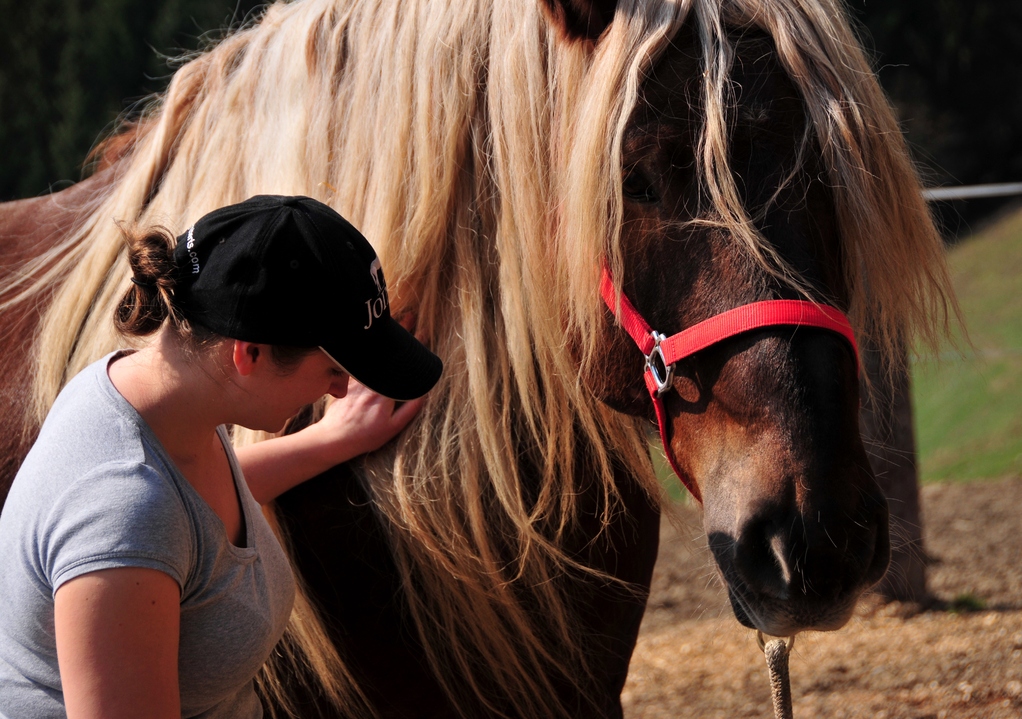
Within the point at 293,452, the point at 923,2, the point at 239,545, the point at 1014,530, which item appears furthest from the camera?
the point at 923,2

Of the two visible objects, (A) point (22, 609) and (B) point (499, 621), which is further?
(B) point (499, 621)

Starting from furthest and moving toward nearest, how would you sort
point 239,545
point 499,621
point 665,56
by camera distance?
point 499,621 < point 665,56 < point 239,545

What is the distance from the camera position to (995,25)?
18.2 metres

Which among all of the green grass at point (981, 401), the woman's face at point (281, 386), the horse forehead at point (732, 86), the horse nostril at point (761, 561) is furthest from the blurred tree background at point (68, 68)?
the horse nostril at point (761, 561)

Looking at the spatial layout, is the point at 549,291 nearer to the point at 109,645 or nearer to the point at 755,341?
the point at 755,341

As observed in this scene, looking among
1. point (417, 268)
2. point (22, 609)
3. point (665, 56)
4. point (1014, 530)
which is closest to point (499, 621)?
point (417, 268)

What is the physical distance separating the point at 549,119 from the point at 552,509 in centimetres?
69

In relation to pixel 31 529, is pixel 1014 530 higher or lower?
lower

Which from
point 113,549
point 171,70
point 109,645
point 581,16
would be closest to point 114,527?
point 113,549

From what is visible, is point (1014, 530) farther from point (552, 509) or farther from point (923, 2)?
point (923, 2)

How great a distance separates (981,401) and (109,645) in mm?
9381

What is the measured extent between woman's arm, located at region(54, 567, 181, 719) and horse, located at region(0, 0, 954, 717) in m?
0.59

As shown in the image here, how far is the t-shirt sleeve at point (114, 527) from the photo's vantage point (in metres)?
1.06

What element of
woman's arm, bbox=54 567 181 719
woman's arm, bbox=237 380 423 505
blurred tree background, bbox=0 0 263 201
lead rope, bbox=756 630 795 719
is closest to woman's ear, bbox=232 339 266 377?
woman's arm, bbox=54 567 181 719
